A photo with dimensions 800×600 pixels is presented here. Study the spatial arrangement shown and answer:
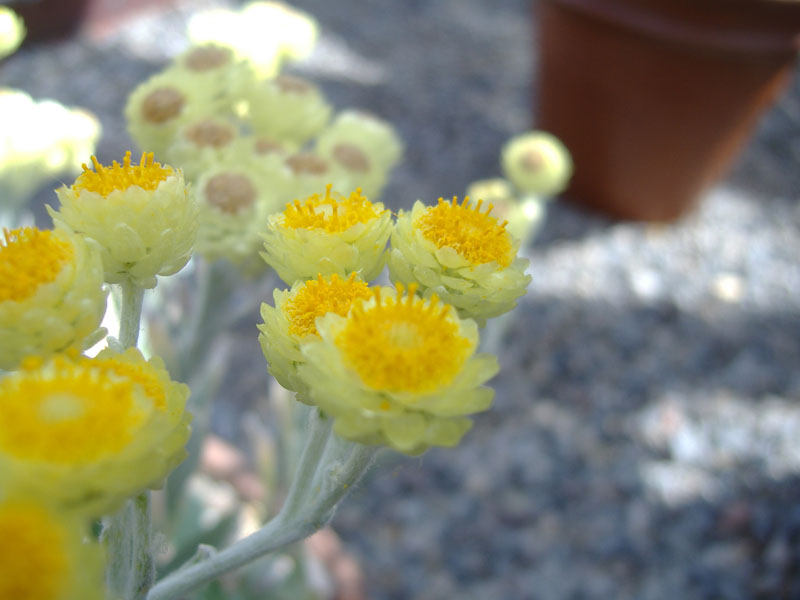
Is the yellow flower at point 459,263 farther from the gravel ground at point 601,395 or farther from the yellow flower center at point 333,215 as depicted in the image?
the gravel ground at point 601,395

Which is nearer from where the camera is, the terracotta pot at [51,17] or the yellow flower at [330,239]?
the yellow flower at [330,239]

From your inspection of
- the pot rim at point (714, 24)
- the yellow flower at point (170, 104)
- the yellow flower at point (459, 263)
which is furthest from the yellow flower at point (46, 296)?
the pot rim at point (714, 24)

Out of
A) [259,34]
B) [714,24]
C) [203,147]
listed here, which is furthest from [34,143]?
[714,24]

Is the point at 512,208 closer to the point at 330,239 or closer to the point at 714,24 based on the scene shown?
the point at 330,239

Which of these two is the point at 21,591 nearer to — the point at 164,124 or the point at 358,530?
the point at 164,124

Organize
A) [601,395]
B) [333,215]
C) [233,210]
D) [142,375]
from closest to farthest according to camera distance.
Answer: [142,375] < [333,215] < [233,210] < [601,395]

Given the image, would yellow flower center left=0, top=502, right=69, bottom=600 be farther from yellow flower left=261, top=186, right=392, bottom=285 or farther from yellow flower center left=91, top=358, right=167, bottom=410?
yellow flower left=261, top=186, right=392, bottom=285
